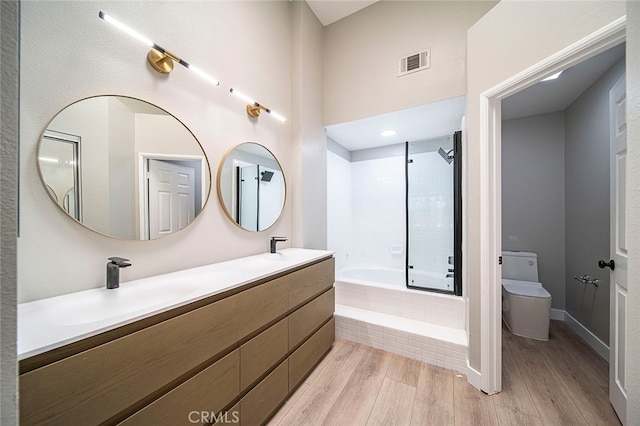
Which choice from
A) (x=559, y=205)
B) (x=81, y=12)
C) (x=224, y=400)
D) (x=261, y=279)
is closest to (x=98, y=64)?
(x=81, y=12)

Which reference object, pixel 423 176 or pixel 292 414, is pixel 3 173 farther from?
pixel 423 176

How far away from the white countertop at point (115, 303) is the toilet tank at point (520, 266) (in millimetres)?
2855

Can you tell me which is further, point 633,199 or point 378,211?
point 378,211

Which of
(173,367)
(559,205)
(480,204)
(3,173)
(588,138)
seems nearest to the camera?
(3,173)

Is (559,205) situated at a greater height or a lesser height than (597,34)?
lesser

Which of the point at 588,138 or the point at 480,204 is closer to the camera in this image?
the point at 480,204

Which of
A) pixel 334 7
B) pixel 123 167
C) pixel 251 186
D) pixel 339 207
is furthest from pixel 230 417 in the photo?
pixel 334 7

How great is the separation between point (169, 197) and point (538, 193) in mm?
3977

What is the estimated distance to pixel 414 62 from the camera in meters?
2.15

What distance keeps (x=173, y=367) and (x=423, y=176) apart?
287 cm

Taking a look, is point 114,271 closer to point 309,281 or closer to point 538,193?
point 309,281

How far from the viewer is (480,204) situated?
1.55 m

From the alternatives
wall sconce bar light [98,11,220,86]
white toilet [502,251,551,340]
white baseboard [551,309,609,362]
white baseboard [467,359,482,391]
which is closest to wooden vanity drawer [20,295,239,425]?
wall sconce bar light [98,11,220,86]

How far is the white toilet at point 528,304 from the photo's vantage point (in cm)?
222
